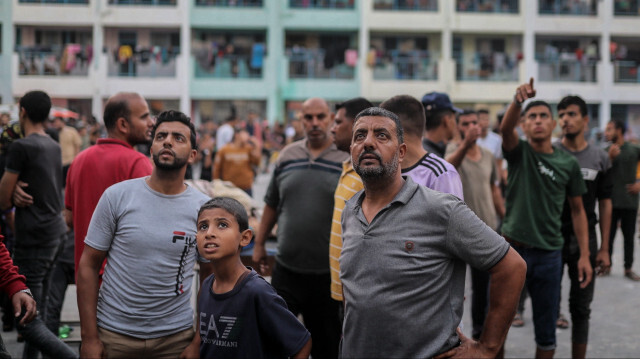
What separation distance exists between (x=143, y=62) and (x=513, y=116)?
32.8 m

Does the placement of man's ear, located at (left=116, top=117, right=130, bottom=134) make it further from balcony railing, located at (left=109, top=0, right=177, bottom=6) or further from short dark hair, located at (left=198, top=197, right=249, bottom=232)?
balcony railing, located at (left=109, top=0, right=177, bottom=6)

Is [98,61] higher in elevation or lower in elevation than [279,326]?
higher

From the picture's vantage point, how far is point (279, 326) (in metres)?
3.23

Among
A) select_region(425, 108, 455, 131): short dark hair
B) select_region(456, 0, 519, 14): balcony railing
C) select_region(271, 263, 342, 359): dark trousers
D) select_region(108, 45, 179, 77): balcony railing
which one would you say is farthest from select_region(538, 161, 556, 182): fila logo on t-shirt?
select_region(456, 0, 519, 14): balcony railing

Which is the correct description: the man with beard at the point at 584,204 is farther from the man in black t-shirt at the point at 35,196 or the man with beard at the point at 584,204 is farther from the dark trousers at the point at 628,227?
the man in black t-shirt at the point at 35,196

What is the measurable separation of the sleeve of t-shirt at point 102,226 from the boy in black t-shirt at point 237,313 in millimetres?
560

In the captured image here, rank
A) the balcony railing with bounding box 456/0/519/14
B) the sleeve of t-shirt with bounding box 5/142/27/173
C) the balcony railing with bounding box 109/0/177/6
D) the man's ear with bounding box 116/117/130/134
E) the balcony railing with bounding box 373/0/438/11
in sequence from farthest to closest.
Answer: the balcony railing with bounding box 456/0/519/14, the balcony railing with bounding box 373/0/438/11, the balcony railing with bounding box 109/0/177/6, the sleeve of t-shirt with bounding box 5/142/27/173, the man's ear with bounding box 116/117/130/134

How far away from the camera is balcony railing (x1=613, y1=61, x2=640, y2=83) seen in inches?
1464

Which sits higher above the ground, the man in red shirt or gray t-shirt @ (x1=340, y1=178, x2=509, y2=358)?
the man in red shirt

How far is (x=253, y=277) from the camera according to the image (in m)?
3.34

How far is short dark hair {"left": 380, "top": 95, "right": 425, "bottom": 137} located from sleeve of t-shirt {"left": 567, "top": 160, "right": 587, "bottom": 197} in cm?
174

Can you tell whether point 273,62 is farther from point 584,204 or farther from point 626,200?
point 584,204

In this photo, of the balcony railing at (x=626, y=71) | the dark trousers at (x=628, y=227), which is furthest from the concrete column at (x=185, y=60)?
the dark trousers at (x=628, y=227)

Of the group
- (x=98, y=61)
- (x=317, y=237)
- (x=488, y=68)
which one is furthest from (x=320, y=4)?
(x=317, y=237)
